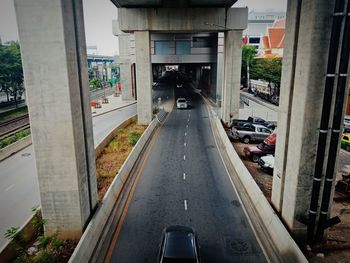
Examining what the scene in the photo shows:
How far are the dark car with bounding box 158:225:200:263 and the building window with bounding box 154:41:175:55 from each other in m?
44.9

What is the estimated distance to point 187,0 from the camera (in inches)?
1184

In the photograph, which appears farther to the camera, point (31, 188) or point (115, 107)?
point (115, 107)

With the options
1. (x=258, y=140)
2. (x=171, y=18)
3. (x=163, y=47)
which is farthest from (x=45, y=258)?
(x=163, y=47)

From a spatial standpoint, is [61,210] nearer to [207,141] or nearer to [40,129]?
[40,129]

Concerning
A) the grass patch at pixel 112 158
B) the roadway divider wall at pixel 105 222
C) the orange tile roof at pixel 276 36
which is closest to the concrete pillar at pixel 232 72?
the grass patch at pixel 112 158

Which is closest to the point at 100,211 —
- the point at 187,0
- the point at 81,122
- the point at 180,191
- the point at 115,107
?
the point at 81,122

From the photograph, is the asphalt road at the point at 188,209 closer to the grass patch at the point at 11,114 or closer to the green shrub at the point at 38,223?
the green shrub at the point at 38,223

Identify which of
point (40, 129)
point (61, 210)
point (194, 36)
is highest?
point (194, 36)

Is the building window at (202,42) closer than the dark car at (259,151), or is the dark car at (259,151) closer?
the dark car at (259,151)

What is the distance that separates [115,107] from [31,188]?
3461 cm

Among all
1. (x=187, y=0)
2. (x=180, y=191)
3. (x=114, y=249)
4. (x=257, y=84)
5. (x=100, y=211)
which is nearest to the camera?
(x=114, y=249)

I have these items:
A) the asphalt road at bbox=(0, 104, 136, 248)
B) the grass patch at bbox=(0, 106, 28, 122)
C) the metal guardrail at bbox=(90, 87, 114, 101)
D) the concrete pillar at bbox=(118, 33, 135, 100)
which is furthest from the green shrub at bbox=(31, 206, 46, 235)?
the metal guardrail at bbox=(90, 87, 114, 101)

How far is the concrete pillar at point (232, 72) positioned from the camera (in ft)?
112

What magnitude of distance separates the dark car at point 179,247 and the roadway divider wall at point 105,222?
2.66m
